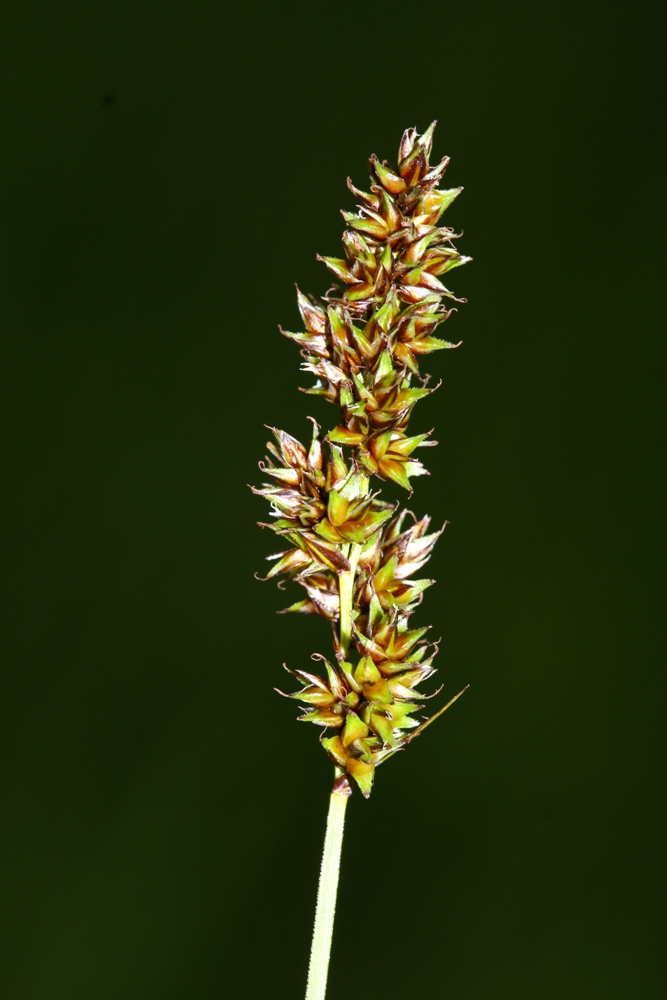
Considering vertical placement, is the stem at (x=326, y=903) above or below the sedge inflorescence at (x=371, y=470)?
below

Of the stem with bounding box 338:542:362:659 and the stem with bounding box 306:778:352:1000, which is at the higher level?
the stem with bounding box 338:542:362:659

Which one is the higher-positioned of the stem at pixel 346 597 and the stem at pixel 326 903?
the stem at pixel 346 597

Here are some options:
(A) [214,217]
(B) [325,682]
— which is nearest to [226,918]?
(A) [214,217]

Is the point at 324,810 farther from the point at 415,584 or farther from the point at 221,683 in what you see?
the point at 415,584

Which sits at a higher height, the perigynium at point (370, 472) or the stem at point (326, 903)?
the perigynium at point (370, 472)
